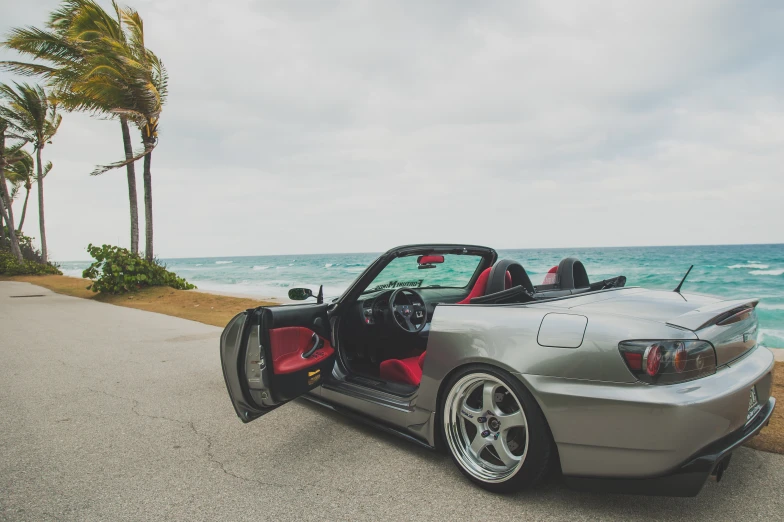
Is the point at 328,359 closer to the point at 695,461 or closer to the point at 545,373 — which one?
the point at 545,373

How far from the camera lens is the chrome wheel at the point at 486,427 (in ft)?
7.79

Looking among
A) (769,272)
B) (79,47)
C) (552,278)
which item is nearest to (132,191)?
(79,47)

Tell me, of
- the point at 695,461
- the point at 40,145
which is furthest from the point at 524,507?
the point at 40,145

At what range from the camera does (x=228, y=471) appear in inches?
107

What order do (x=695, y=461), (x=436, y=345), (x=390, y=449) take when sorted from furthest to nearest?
(x=390, y=449) → (x=436, y=345) → (x=695, y=461)

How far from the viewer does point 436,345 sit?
2617mm

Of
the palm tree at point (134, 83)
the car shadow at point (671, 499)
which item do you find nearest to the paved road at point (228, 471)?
the car shadow at point (671, 499)

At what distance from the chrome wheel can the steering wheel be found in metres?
1.16

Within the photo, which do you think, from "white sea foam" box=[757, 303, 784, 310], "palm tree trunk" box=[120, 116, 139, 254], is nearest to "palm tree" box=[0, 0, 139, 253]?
"palm tree trunk" box=[120, 116, 139, 254]

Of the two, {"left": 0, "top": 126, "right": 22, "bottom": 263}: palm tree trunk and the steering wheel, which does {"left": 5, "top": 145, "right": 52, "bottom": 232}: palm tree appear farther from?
the steering wheel

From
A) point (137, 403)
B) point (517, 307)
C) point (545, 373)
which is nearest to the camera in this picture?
point (545, 373)

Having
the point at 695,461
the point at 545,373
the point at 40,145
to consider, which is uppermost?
the point at 40,145

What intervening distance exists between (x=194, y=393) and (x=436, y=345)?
2.79 m

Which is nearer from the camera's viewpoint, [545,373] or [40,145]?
[545,373]
